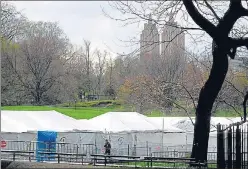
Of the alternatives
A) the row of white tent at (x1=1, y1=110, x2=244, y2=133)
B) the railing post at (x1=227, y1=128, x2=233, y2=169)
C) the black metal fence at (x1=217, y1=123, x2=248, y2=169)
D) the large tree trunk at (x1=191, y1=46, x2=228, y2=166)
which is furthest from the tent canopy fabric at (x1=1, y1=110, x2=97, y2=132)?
the railing post at (x1=227, y1=128, x2=233, y2=169)

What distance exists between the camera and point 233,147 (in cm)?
1183

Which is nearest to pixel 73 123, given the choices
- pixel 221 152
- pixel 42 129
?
pixel 42 129

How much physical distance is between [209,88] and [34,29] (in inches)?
2503

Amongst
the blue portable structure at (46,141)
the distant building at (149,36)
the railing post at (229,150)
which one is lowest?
the blue portable structure at (46,141)

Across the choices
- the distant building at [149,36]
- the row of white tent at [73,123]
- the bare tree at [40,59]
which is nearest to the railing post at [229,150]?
the distant building at [149,36]

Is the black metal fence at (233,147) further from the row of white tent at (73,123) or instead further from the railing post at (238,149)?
the row of white tent at (73,123)

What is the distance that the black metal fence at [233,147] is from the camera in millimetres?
11242

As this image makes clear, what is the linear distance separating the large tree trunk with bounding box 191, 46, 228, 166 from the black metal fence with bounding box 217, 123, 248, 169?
1230 mm

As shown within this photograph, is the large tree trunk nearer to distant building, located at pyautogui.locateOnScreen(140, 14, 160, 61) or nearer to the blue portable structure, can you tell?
distant building, located at pyautogui.locateOnScreen(140, 14, 160, 61)

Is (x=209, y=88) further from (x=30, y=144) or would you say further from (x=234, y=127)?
(x=30, y=144)

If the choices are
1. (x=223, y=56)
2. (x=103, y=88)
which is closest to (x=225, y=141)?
(x=223, y=56)

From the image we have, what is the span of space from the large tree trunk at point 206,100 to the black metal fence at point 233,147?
123 centimetres

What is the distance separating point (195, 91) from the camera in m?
27.3

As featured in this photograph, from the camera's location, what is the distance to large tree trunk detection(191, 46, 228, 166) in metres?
13.8
